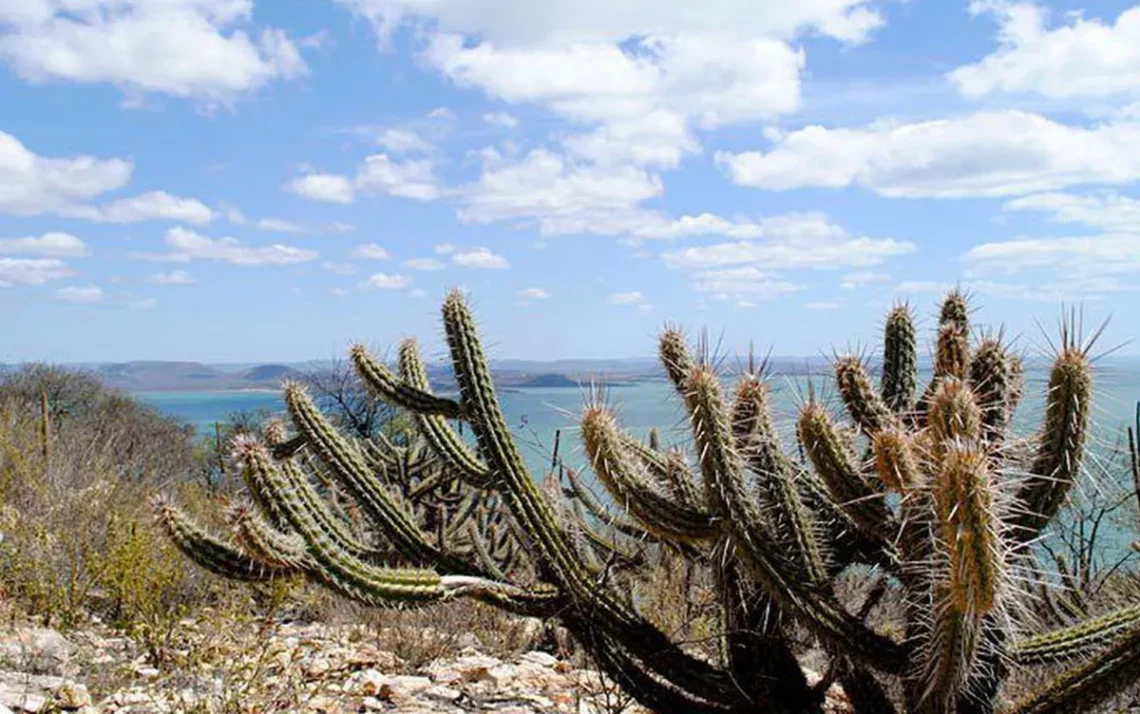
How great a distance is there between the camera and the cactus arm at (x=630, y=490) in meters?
3.95

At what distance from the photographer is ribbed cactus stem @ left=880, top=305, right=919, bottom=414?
14.7 feet

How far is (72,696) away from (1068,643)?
4.23 meters

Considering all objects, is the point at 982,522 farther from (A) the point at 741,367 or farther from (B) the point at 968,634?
(A) the point at 741,367

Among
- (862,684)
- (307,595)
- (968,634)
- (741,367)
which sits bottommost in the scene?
(307,595)

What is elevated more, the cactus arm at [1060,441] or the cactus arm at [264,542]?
the cactus arm at [1060,441]

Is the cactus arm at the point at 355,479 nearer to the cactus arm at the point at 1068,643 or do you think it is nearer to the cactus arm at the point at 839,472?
the cactus arm at the point at 839,472

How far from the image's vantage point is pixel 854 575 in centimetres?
595

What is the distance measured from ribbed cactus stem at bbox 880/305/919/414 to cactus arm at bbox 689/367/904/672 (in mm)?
1007

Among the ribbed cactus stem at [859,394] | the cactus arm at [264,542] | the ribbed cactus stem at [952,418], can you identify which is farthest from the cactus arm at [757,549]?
the cactus arm at [264,542]

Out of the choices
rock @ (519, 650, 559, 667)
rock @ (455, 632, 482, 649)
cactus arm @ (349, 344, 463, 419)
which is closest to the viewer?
cactus arm @ (349, 344, 463, 419)

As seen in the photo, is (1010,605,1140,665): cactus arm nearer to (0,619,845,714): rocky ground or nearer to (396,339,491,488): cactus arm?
(0,619,845,714): rocky ground

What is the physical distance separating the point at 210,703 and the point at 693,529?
2240mm

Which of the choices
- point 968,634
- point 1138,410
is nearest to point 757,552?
point 968,634

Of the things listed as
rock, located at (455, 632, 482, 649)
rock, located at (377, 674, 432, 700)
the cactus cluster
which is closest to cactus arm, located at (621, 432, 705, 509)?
the cactus cluster
